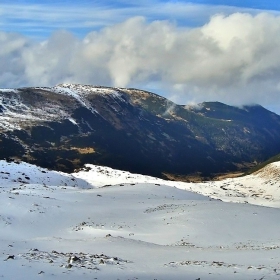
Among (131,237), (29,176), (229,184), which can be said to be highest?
(229,184)

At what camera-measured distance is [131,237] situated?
92.4ft

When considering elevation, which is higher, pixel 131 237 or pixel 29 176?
pixel 29 176

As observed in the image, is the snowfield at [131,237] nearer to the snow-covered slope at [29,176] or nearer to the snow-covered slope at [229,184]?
the snow-covered slope at [29,176]

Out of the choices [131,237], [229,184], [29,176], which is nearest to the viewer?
[131,237]

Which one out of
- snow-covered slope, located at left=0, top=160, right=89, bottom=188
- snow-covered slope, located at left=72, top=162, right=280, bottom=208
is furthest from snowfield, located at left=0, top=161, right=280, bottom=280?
snow-covered slope, located at left=72, top=162, right=280, bottom=208

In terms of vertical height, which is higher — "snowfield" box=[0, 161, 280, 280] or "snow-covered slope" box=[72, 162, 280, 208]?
"snow-covered slope" box=[72, 162, 280, 208]

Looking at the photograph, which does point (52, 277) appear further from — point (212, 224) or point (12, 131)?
point (12, 131)

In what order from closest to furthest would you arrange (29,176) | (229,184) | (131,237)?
1. (131,237)
2. (29,176)
3. (229,184)

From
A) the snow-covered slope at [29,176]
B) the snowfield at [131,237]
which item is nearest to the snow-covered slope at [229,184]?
the snow-covered slope at [29,176]

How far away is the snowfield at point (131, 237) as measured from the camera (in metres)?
16.0

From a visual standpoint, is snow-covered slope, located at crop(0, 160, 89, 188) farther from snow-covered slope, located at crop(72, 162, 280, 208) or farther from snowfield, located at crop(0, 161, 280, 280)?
snow-covered slope, located at crop(72, 162, 280, 208)

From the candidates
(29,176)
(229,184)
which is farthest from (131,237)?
(229,184)

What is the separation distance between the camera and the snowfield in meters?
16.0

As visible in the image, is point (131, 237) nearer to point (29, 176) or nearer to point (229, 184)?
point (29, 176)
